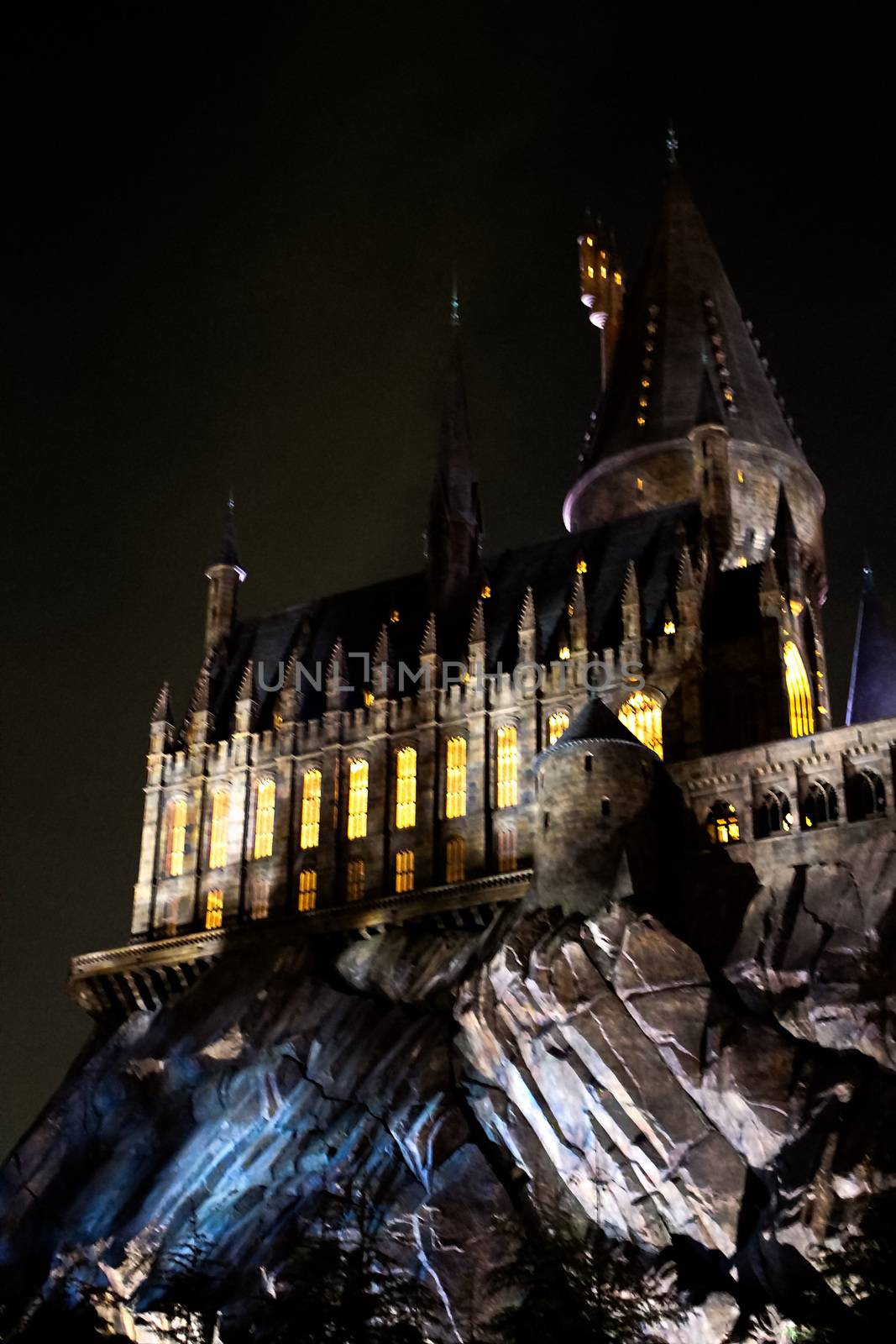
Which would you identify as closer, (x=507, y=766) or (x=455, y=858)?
(x=455, y=858)

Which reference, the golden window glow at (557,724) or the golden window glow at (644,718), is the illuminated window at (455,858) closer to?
the golden window glow at (557,724)

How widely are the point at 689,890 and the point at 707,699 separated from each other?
37.7 ft

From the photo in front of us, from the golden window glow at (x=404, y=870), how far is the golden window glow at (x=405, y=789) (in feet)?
4.30

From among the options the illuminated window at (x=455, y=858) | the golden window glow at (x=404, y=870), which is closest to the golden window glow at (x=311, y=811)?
the golden window glow at (x=404, y=870)

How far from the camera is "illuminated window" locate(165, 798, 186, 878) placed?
9556cm

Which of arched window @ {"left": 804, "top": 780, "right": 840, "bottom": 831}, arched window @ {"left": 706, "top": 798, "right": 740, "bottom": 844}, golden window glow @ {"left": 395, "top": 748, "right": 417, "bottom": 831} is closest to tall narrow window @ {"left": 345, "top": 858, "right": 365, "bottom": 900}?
golden window glow @ {"left": 395, "top": 748, "right": 417, "bottom": 831}

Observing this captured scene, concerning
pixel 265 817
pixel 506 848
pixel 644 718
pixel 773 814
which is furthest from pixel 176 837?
pixel 773 814

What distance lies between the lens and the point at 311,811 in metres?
92.7

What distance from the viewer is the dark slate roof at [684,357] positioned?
4149 inches

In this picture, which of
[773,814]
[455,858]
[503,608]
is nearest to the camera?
[773,814]

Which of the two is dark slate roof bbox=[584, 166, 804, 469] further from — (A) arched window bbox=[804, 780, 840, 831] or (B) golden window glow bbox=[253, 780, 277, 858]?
(A) arched window bbox=[804, 780, 840, 831]

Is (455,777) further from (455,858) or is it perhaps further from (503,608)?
(503,608)

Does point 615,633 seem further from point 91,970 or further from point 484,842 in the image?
point 91,970

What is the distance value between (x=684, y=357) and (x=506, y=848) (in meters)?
36.4
